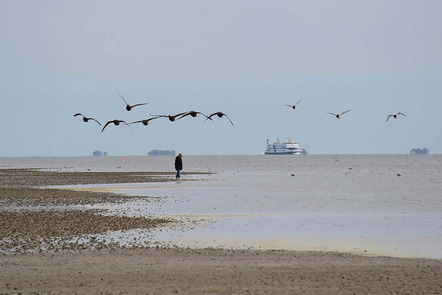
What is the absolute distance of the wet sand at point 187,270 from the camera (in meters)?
A: 15.8

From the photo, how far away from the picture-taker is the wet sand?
1581cm

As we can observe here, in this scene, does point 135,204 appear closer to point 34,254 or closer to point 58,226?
point 58,226

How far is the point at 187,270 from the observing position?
59.3ft

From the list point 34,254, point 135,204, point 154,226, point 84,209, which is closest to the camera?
point 34,254

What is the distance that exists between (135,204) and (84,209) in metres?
5.55

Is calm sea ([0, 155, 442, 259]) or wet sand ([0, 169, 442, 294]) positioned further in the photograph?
calm sea ([0, 155, 442, 259])

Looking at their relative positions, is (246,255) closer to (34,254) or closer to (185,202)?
(34,254)

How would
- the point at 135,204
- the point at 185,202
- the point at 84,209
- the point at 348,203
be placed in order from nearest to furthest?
the point at 84,209 → the point at 135,204 → the point at 185,202 → the point at 348,203

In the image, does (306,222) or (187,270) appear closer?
(187,270)

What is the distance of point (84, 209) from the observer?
3672cm

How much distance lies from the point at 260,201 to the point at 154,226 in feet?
68.9

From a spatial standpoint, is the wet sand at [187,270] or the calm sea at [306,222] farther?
the calm sea at [306,222]

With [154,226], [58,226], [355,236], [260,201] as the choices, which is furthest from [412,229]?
[260,201]

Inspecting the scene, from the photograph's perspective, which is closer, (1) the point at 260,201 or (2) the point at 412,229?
(2) the point at 412,229
